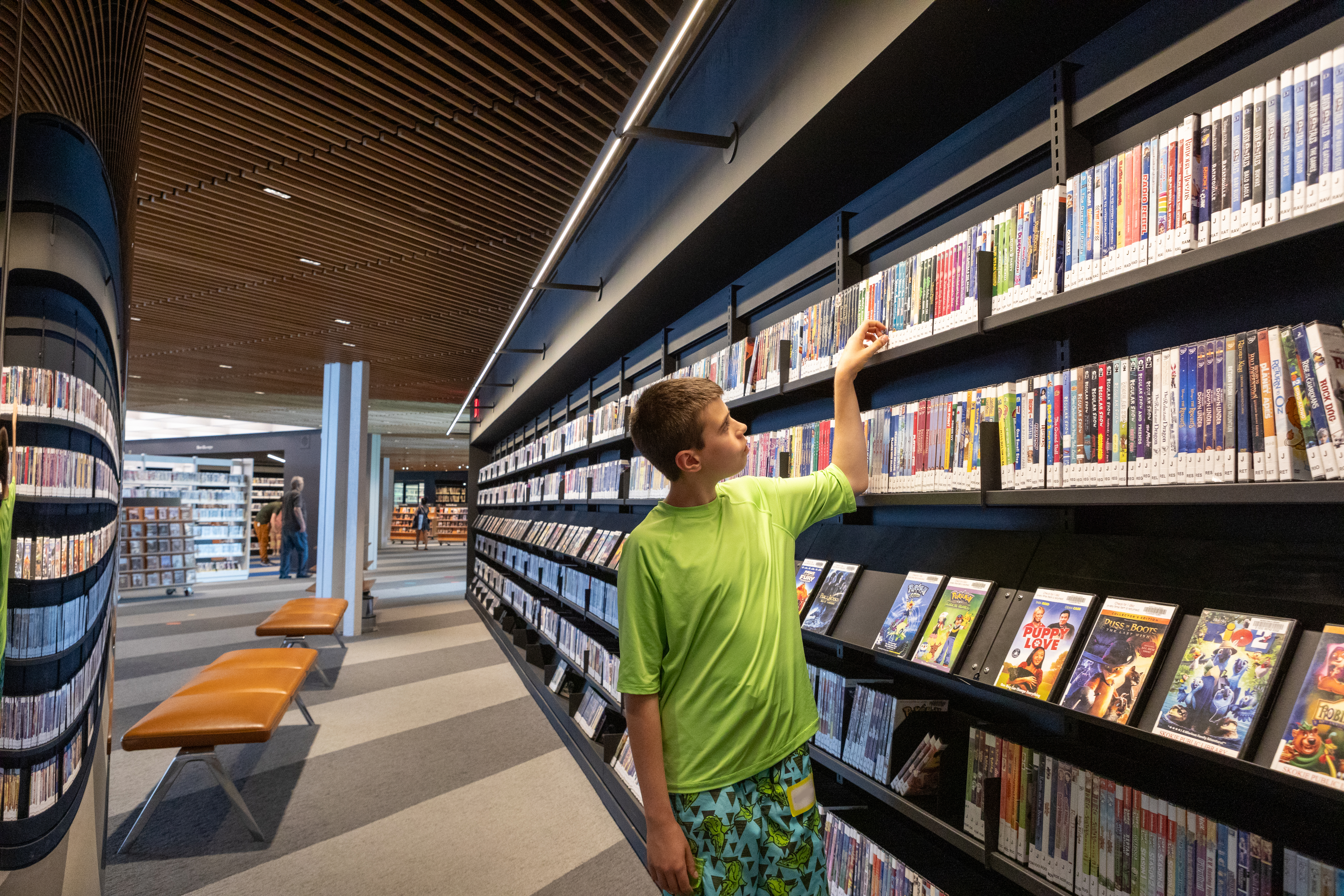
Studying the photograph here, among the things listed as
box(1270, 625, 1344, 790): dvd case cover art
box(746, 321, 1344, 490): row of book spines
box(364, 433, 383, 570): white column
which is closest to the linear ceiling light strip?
box(746, 321, 1344, 490): row of book spines

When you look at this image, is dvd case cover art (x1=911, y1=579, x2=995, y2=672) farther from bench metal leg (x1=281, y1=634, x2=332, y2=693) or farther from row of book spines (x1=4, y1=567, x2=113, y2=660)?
bench metal leg (x1=281, y1=634, x2=332, y2=693)

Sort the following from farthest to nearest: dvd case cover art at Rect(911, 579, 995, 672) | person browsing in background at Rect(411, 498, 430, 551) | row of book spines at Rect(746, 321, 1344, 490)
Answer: person browsing in background at Rect(411, 498, 430, 551), dvd case cover art at Rect(911, 579, 995, 672), row of book spines at Rect(746, 321, 1344, 490)

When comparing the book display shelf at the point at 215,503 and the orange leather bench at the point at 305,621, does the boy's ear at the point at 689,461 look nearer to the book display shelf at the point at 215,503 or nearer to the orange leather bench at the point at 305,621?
the orange leather bench at the point at 305,621

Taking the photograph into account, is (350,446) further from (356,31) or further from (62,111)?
(62,111)

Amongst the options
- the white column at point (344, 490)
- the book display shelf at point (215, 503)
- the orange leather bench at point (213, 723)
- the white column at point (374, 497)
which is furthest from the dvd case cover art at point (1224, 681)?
the white column at point (374, 497)

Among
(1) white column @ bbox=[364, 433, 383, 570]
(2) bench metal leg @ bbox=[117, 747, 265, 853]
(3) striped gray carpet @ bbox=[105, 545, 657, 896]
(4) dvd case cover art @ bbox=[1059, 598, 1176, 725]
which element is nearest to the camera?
(4) dvd case cover art @ bbox=[1059, 598, 1176, 725]

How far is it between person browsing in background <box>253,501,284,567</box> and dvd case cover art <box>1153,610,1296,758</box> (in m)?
18.9

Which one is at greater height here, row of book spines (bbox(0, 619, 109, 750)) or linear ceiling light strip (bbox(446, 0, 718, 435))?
linear ceiling light strip (bbox(446, 0, 718, 435))

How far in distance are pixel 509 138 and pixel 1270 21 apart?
284 cm

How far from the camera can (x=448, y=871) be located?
112 inches

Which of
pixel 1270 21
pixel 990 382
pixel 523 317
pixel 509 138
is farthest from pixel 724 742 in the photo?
pixel 523 317

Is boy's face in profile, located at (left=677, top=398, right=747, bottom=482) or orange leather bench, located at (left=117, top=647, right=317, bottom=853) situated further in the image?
orange leather bench, located at (left=117, top=647, right=317, bottom=853)

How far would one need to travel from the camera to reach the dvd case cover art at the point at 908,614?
1.73 metres

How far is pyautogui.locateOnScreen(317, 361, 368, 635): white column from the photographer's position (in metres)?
7.91
